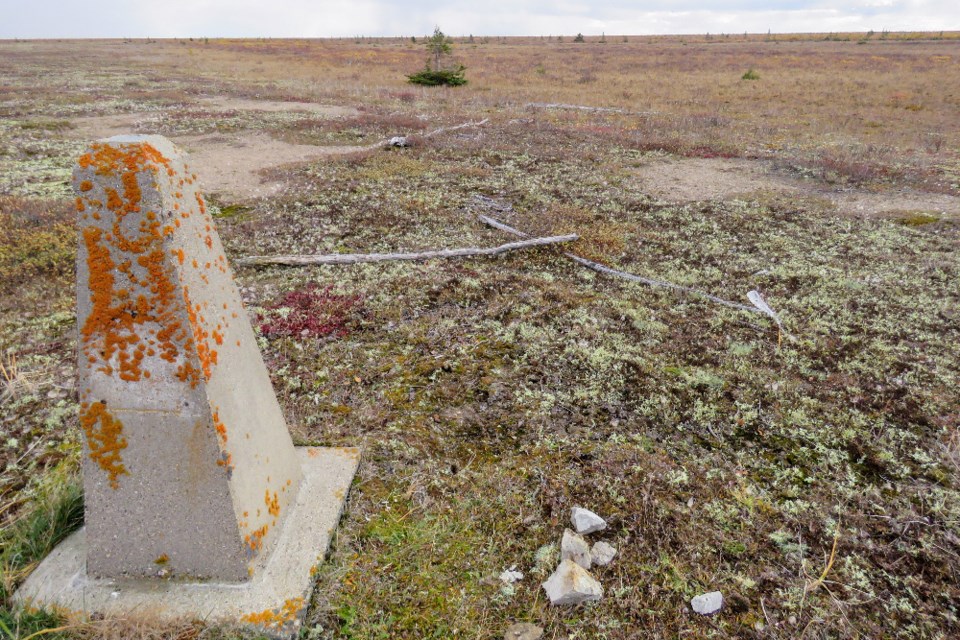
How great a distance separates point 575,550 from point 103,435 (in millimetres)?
3222

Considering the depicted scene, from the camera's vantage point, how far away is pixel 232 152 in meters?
17.6

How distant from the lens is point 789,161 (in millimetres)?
17625

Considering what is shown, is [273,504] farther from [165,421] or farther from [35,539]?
[35,539]

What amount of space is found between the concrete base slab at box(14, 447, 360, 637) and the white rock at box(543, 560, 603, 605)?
1.66 meters

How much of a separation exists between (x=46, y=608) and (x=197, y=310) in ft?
6.69

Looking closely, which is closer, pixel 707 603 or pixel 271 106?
pixel 707 603

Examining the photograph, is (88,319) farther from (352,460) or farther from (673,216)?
(673,216)

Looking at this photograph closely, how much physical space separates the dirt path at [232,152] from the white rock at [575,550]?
485 inches

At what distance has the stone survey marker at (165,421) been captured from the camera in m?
2.57

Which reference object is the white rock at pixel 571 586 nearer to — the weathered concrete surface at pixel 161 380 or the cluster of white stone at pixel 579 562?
the cluster of white stone at pixel 579 562

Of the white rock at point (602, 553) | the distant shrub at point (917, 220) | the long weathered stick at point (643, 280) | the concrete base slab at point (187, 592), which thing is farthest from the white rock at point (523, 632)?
the distant shrub at point (917, 220)

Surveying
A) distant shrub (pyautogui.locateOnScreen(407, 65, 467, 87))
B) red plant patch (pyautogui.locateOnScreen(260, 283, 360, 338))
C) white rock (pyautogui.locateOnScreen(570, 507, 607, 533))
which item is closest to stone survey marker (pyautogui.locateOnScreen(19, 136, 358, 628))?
white rock (pyautogui.locateOnScreen(570, 507, 607, 533))

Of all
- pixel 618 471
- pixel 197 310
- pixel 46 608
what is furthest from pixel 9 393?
pixel 618 471

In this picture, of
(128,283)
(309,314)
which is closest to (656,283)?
(309,314)
